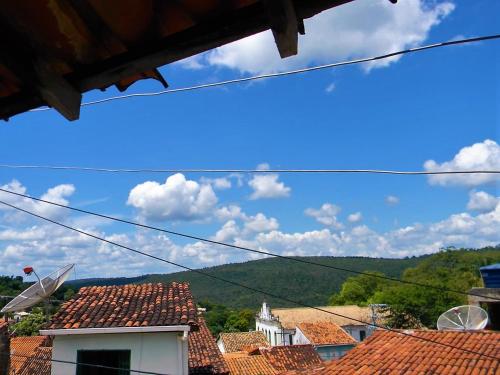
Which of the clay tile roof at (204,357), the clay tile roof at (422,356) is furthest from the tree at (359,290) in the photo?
the clay tile roof at (422,356)

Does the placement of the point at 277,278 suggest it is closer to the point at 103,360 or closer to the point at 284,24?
the point at 103,360

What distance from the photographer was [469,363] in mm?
8812

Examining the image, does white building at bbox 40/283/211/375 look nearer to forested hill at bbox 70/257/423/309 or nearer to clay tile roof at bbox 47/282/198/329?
clay tile roof at bbox 47/282/198/329

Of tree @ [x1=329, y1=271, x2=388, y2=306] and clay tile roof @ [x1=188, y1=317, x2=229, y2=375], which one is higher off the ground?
tree @ [x1=329, y1=271, x2=388, y2=306]

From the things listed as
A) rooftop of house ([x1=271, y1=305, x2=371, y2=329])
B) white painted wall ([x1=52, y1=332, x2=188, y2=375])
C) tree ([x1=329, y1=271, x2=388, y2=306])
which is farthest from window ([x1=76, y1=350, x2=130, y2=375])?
tree ([x1=329, y1=271, x2=388, y2=306])

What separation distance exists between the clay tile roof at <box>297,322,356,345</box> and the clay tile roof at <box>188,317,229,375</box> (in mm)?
20514

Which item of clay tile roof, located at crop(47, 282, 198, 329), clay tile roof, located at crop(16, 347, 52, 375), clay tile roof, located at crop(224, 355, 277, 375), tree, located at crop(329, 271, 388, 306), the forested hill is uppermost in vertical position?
the forested hill

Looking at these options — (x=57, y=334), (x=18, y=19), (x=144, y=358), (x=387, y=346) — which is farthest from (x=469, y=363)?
(x=18, y=19)

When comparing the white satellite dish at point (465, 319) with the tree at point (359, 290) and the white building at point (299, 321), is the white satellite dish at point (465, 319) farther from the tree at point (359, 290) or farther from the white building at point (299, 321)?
the tree at point (359, 290)

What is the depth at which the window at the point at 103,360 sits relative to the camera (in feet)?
34.2

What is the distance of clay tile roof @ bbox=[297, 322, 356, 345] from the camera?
34281mm

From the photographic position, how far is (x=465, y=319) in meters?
11.8

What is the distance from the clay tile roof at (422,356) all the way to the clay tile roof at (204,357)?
368 centimetres

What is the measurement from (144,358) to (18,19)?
32.0 ft
